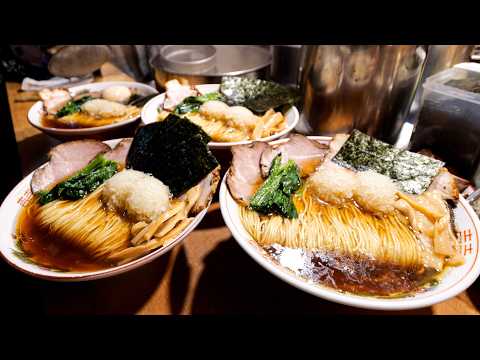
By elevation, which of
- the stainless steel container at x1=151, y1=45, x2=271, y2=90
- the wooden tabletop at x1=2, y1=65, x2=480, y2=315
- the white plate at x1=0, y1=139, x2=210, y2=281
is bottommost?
the wooden tabletop at x1=2, y1=65, x2=480, y2=315

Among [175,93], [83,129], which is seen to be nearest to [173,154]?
[83,129]

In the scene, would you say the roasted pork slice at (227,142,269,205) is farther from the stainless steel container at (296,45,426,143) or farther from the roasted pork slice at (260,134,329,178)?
the stainless steel container at (296,45,426,143)

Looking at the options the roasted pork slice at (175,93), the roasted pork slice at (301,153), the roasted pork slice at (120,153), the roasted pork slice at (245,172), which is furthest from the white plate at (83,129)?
the roasted pork slice at (301,153)

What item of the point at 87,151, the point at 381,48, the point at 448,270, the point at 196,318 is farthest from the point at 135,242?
the point at 381,48

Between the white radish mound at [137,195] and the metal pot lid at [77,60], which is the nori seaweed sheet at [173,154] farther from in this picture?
the metal pot lid at [77,60]

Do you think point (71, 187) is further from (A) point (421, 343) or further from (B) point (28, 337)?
(A) point (421, 343)

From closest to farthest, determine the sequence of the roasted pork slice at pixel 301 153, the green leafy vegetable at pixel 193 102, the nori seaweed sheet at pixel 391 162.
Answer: the nori seaweed sheet at pixel 391 162, the roasted pork slice at pixel 301 153, the green leafy vegetable at pixel 193 102

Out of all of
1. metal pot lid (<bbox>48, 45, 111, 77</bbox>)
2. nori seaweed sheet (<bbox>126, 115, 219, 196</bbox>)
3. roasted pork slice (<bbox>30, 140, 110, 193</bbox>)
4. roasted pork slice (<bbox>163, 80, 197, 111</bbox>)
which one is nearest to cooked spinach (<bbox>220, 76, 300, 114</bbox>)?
roasted pork slice (<bbox>163, 80, 197, 111</bbox>)
